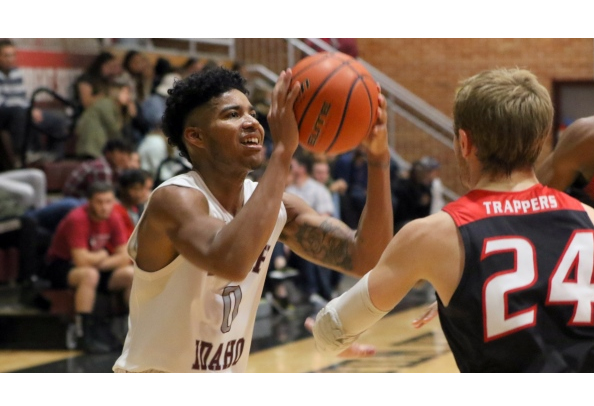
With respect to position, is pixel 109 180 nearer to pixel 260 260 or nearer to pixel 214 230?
pixel 260 260

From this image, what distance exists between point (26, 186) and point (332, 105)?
5.72 meters

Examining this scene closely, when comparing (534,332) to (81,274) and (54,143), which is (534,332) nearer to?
(81,274)

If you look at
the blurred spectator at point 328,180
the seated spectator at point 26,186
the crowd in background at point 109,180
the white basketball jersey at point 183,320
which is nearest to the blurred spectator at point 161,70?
the crowd in background at point 109,180

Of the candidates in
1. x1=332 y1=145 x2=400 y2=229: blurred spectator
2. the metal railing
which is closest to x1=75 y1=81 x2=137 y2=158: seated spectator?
x1=332 y1=145 x2=400 y2=229: blurred spectator

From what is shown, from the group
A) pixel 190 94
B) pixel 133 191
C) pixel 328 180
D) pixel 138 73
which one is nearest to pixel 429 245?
pixel 190 94

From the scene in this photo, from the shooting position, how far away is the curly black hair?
320cm

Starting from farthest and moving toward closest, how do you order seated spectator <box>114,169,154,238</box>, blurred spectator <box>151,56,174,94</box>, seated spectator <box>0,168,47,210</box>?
1. blurred spectator <box>151,56,174,94</box>
2. seated spectator <box>0,168,47,210</box>
3. seated spectator <box>114,169,154,238</box>

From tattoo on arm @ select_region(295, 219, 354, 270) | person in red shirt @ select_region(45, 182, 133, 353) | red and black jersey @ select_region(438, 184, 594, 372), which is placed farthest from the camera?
person in red shirt @ select_region(45, 182, 133, 353)

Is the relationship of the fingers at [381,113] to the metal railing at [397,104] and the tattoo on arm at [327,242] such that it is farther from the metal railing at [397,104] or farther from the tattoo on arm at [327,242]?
the metal railing at [397,104]

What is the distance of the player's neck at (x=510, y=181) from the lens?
2.22 m

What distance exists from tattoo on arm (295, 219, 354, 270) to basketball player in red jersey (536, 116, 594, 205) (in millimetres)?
925

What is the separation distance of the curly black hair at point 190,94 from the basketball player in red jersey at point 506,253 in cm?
118

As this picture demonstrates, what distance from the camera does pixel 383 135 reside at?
3143mm

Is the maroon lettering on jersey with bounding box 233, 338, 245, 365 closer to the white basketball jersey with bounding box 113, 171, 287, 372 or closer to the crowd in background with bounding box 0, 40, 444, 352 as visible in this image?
the white basketball jersey with bounding box 113, 171, 287, 372
